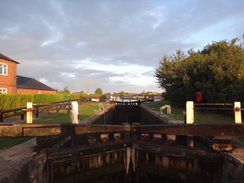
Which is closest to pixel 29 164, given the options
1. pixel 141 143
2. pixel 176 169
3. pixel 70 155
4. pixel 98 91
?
pixel 70 155

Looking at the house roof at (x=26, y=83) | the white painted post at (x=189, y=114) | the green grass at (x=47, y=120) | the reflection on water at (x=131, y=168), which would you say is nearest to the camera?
the reflection on water at (x=131, y=168)

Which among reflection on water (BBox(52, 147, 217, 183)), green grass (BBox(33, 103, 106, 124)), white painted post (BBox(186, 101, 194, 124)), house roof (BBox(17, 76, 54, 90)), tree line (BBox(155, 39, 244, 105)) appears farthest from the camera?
house roof (BBox(17, 76, 54, 90))

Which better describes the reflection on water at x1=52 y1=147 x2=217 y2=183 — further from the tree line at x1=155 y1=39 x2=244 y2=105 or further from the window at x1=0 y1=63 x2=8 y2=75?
the window at x1=0 y1=63 x2=8 y2=75

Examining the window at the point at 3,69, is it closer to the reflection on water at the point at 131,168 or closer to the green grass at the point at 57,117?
the green grass at the point at 57,117

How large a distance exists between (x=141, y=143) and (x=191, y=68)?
36.2ft

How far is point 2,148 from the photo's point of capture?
3867 millimetres

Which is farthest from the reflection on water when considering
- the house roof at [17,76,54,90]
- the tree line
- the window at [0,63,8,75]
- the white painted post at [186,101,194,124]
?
the house roof at [17,76,54,90]

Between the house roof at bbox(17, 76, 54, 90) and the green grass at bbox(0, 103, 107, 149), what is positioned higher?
the house roof at bbox(17, 76, 54, 90)

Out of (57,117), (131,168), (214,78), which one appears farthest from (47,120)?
(214,78)

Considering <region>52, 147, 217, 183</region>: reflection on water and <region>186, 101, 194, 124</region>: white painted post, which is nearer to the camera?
<region>52, 147, 217, 183</region>: reflection on water

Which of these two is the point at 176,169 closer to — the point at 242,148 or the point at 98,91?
the point at 242,148

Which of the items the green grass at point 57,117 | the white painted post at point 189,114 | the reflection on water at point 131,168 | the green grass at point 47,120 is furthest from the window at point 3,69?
the white painted post at point 189,114

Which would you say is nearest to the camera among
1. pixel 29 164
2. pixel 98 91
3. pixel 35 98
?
pixel 29 164

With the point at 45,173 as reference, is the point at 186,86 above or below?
above
